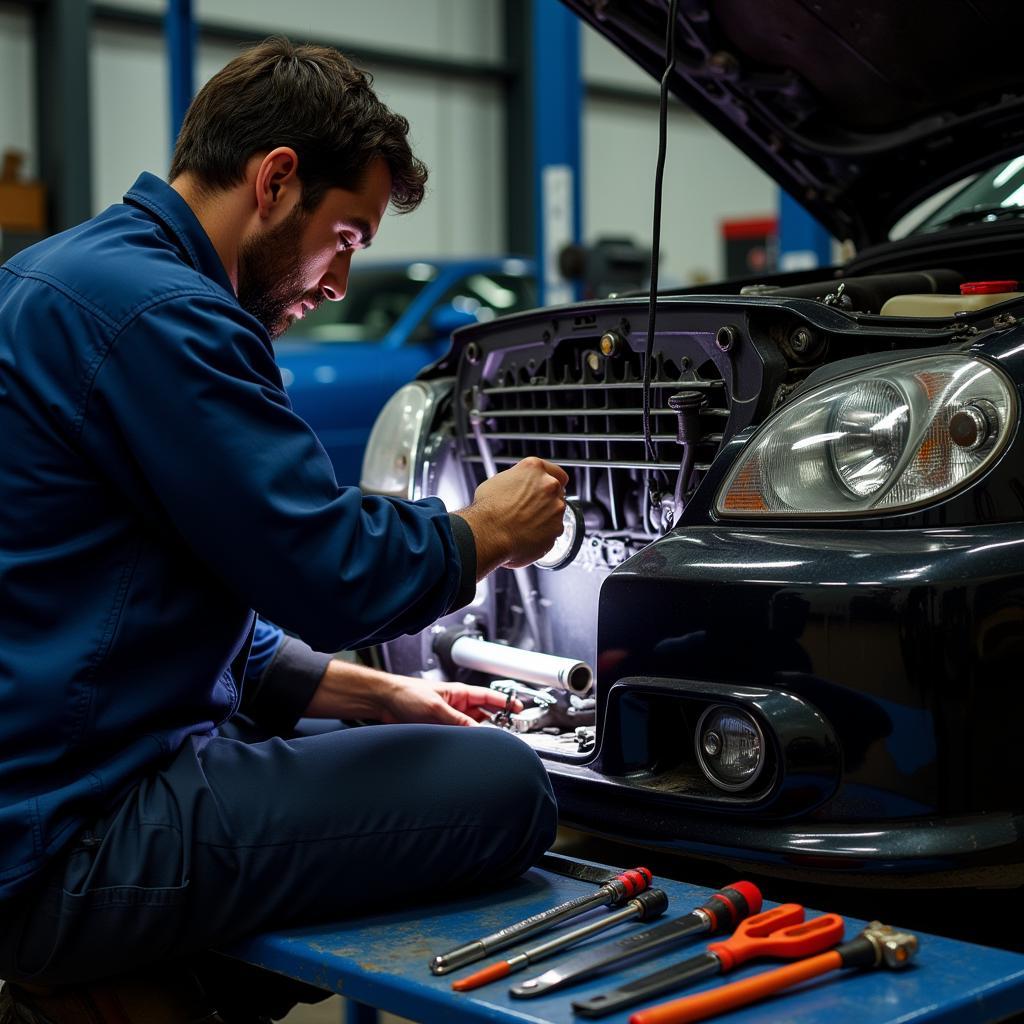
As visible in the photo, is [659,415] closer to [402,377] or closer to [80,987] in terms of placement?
[80,987]

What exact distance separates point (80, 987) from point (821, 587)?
3.45ft

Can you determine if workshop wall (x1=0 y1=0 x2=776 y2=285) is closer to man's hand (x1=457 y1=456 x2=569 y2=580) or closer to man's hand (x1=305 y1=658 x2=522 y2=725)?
man's hand (x1=305 y1=658 x2=522 y2=725)

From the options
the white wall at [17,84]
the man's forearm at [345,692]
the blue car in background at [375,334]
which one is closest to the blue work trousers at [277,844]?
the man's forearm at [345,692]

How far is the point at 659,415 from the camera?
2.43m

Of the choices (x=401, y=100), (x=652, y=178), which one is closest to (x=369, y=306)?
(x=401, y=100)

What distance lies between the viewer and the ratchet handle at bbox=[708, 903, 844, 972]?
64.7 inches

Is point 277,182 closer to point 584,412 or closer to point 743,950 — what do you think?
point 584,412

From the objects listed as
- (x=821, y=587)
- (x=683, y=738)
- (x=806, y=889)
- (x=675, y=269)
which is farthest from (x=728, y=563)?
(x=675, y=269)

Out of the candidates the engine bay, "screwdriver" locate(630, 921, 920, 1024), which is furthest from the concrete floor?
"screwdriver" locate(630, 921, 920, 1024)

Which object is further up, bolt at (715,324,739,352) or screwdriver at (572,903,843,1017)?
bolt at (715,324,739,352)

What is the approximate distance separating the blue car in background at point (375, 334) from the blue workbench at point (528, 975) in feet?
16.1

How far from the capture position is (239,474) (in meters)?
1.73

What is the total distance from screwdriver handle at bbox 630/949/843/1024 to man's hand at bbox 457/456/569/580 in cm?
66

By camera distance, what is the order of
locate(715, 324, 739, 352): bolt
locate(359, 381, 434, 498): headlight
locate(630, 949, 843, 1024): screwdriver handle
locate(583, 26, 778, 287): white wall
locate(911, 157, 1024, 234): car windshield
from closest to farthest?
1. locate(630, 949, 843, 1024): screwdriver handle
2. locate(715, 324, 739, 352): bolt
3. locate(359, 381, 434, 498): headlight
4. locate(911, 157, 1024, 234): car windshield
5. locate(583, 26, 778, 287): white wall
